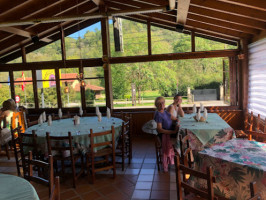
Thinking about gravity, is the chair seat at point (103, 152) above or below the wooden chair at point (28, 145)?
below

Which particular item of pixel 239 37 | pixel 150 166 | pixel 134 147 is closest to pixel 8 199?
pixel 150 166

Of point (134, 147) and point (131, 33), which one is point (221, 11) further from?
point (134, 147)

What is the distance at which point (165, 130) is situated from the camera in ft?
14.4

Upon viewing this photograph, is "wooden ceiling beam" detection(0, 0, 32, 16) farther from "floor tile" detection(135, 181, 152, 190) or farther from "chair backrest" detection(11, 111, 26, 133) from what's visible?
"floor tile" detection(135, 181, 152, 190)

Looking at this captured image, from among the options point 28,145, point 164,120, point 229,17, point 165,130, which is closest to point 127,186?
point 165,130

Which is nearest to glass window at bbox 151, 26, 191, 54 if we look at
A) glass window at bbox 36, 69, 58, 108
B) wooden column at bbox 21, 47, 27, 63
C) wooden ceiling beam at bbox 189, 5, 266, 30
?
wooden ceiling beam at bbox 189, 5, 266, 30

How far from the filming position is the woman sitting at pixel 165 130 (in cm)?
437

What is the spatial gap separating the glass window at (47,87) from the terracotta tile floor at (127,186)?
3379mm

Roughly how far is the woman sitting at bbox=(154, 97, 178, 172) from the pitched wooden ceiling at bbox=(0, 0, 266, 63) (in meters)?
2.06

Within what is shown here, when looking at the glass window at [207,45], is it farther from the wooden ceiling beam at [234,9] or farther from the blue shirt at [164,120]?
the blue shirt at [164,120]

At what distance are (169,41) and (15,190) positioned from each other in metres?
6.26

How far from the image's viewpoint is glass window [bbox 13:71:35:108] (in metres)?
8.04

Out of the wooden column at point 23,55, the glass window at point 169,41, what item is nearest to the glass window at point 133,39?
the glass window at point 169,41

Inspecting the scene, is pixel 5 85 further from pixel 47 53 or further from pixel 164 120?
pixel 164 120
